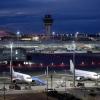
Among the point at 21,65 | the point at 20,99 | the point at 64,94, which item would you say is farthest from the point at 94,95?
the point at 21,65

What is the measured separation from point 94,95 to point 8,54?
310 feet

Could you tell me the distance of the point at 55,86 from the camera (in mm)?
80000

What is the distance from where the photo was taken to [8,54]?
160 metres

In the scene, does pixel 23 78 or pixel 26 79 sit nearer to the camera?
pixel 26 79

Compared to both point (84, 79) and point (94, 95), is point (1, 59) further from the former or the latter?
point (94, 95)

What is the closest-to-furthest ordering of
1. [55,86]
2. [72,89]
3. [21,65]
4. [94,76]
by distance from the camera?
[72,89] → [55,86] → [94,76] → [21,65]

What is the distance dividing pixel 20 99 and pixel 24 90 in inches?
371

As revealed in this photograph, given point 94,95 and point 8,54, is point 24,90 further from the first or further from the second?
point 8,54

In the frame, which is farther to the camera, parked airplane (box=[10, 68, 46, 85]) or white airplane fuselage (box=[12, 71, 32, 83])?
white airplane fuselage (box=[12, 71, 32, 83])

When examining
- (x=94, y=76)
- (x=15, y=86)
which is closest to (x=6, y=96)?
(x=15, y=86)

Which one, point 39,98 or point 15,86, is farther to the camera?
point 15,86

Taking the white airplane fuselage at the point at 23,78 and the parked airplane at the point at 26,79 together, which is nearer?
the parked airplane at the point at 26,79

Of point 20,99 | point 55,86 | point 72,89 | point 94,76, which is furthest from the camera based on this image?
point 94,76

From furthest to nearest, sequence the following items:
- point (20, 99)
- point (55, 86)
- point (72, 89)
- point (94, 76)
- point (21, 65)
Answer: point (21, 65)
point (94, 76)
point (55, 86)
point (72, 89)
point (20, 99)
